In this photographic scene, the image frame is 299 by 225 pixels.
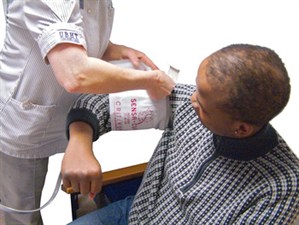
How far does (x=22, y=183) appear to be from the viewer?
1.36 meters

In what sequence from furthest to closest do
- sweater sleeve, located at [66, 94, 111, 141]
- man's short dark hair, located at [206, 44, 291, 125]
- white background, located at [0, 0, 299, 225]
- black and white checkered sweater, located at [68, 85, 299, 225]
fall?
white background, located at [0, 0, 299, 225] < sweater sleeve, located at [66, 94, 111, 141] < black and white checkered sweater, located at [68, 85, 299, 225] < man's short dark hair, located at [206, 44, 291, 125]

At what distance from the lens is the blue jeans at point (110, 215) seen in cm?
119

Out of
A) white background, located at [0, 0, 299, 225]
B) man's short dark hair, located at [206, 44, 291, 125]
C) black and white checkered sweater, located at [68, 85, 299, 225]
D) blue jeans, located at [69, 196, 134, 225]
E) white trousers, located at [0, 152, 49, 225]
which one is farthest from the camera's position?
white background, located at [0, 0, 299, 225]

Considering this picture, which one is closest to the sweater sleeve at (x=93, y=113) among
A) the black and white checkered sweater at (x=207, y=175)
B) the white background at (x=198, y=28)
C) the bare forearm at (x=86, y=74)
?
the black and white checkered sweater at (x=207, y=175)

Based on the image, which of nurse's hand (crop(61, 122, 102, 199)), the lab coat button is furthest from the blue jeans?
the lab coat button

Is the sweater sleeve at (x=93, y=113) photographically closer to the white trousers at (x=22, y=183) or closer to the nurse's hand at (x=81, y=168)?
the nurse's hand at (x=81, y=168)

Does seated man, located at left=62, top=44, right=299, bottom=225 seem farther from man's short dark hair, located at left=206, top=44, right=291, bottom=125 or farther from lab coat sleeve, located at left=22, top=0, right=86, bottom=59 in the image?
lab coat sleeve, located at left=22, top=0, right=86, bottom=59

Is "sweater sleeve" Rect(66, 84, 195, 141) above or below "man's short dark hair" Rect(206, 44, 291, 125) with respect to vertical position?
below

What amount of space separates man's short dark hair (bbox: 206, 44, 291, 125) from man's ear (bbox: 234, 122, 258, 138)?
0.07 feet

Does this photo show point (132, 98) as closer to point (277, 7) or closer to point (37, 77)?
point (37, 77)

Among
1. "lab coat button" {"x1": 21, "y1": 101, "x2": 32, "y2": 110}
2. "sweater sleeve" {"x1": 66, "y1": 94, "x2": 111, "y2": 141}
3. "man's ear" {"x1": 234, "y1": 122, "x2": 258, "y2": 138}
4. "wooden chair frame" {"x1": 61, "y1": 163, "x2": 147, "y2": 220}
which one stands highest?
"man's ear" {"x1": 234, "y1": 122, "x2": 258, "y2": 138}

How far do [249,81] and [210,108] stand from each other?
116mm

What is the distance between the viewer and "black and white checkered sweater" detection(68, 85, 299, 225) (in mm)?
886

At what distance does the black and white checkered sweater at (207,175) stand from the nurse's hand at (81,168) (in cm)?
8
